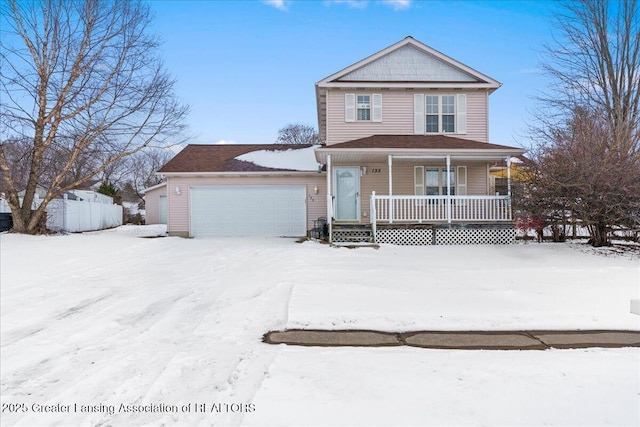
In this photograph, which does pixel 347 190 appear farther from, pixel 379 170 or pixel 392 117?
pixel 392 117

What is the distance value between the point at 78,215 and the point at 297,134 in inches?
1125

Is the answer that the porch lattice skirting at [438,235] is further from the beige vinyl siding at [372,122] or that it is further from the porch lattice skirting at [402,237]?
the beige vinyl siding at [372,122]

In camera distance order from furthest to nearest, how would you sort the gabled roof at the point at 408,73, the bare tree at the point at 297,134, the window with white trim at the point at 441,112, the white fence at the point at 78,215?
the bare tree at the point at 297,134 → the white fence at the point at 78,215 → the window with white trim at the point at 441,112 → the gabled roof at the point at 408,73

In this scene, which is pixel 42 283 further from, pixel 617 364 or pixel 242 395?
pixel 617 364

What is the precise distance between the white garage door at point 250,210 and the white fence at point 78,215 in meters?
6.42

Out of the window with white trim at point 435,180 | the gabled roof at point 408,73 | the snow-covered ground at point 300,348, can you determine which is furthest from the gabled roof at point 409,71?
the snow-covered ground at point 300,348

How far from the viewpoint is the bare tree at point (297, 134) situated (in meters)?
43.8

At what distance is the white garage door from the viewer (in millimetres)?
15781

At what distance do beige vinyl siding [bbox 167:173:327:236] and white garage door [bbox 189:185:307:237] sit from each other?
0.70ft

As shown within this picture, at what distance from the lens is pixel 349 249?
11.0 metres

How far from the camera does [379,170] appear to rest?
48.0 feet

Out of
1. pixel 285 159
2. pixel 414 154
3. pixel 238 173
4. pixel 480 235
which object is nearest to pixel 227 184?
pixel 238 173

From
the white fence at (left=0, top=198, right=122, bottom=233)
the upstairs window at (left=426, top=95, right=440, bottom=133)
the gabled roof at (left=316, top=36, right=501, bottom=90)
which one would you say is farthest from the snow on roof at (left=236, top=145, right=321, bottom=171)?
the white fence at (left=0, top=198, right=122, bottom=233)

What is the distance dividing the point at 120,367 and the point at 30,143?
45.3 ft
